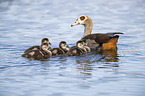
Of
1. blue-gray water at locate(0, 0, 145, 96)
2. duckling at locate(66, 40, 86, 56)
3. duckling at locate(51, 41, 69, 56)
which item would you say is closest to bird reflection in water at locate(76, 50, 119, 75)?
blue-gray water at locate(0, 0, 145, 96)

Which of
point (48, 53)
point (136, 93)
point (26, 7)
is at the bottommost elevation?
point (136, 93)

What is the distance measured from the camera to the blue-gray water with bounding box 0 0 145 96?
23.0ft

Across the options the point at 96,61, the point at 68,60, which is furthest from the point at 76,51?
the point at 96,61

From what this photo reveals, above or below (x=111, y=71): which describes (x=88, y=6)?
above

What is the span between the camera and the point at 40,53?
996cm

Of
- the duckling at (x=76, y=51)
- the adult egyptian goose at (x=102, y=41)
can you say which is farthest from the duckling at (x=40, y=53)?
the adult egyptian goose at (x=102, y=41)

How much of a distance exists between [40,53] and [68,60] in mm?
896

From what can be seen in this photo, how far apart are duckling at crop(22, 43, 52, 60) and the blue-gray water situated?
0.24 metres

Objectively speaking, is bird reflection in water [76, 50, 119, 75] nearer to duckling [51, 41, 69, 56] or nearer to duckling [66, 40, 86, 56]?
duckling [66, 40, 86, 56]

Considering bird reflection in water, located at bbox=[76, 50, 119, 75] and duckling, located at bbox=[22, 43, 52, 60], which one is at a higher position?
duckling, located at bbox=[22, 43, 52, 60]

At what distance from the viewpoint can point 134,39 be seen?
13.0m

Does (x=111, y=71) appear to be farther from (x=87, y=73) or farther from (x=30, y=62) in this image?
(x=30, y=62)

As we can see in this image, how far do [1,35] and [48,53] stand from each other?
4.24 metres

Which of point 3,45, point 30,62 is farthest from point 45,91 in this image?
point 3,45
